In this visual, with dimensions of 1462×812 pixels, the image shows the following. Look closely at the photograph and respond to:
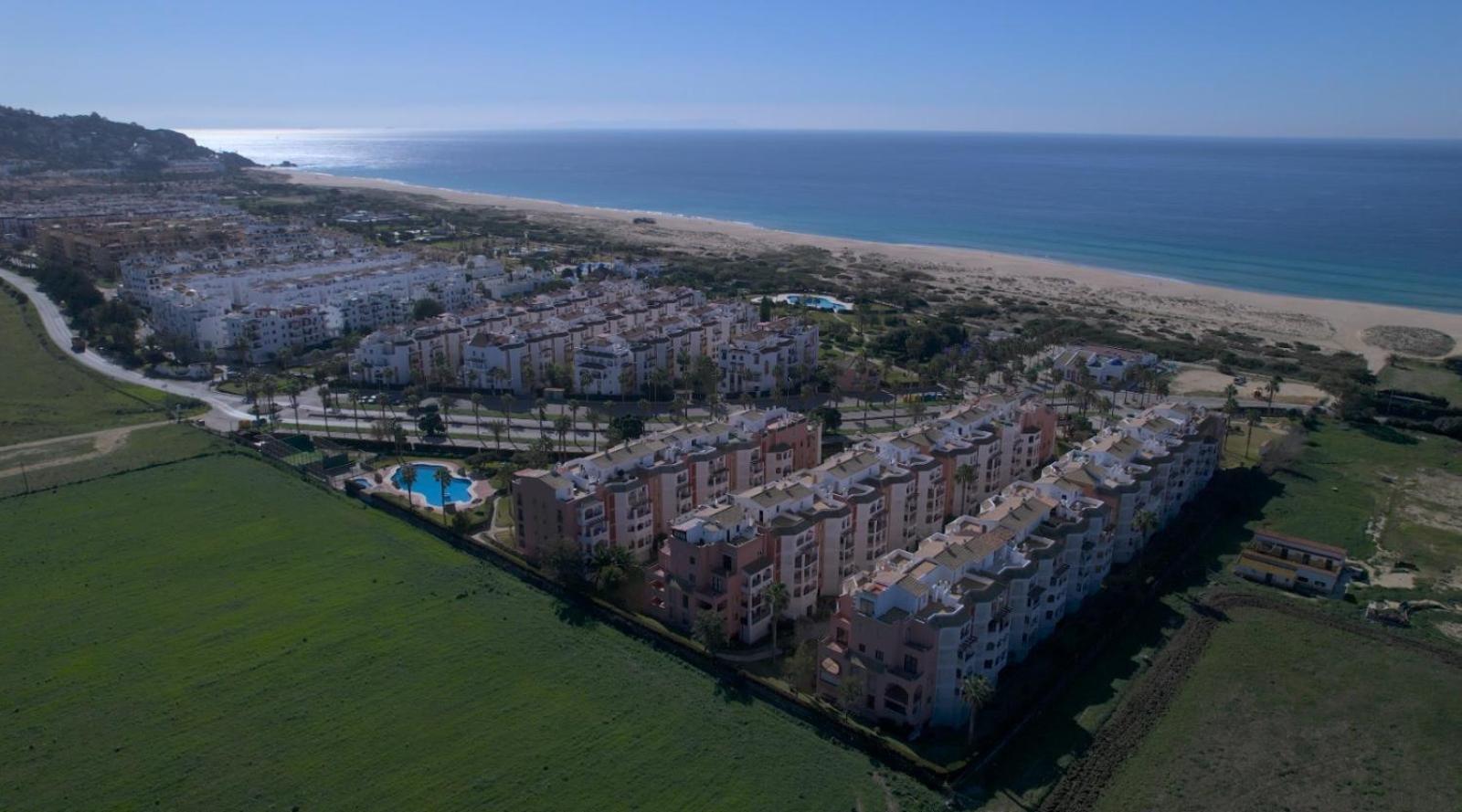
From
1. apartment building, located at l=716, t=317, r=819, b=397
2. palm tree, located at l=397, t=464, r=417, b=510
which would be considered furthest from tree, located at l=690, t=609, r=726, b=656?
apartment building, located at l=716, t=317, r=819, b=397

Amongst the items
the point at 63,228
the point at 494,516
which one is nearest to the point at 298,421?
the point at 494,516

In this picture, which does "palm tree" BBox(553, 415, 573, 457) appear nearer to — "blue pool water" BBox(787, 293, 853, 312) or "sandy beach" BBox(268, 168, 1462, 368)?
"blue pool water" BBox(787, 293, 853, 312)

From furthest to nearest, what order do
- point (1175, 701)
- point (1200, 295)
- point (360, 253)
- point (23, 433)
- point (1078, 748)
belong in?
1. point (360, 253)
2. point (1200, 295)
3. point (23, 433)
4. point (1175, 701)
5. point (1078, 748)

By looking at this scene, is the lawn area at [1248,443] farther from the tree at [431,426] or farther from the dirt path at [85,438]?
the dirt path at [85,438]

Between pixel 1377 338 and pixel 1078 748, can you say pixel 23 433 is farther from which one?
pixel 1377 338

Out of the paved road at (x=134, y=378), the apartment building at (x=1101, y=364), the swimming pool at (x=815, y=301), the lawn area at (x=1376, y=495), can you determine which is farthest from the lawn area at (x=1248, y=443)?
the paved road at (x=134, y=378)
